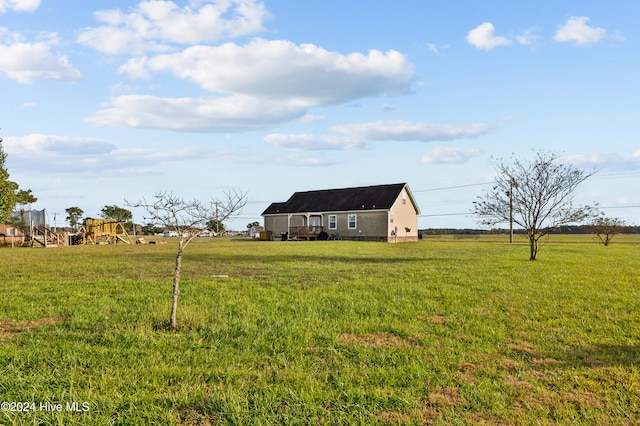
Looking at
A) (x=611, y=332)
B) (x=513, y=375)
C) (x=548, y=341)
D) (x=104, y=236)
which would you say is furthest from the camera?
(x=104, y=236)

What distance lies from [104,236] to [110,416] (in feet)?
138

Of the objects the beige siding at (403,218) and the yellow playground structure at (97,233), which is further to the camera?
the beige siding at (403,218)

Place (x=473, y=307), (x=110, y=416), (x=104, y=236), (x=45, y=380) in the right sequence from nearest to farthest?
(x=110, y=416) → (x=45, y=380) → (x=473, y=307) → (x=104, y=236)

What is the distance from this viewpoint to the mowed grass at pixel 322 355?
3957 millimetres

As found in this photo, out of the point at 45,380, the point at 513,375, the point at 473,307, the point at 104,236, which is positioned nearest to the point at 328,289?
the point at 473,307

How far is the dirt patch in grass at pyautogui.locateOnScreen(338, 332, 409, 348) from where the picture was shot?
5902mm

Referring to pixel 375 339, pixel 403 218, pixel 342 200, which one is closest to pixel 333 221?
pixel 342 200

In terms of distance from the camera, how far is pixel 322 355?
5402 mm

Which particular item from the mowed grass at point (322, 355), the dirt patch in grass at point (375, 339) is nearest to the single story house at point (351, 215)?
the mowed grass at point (322, 355)

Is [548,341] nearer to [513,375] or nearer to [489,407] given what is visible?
[513,375]

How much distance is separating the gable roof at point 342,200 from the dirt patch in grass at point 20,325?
125 feet

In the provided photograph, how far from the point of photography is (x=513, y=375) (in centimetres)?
484

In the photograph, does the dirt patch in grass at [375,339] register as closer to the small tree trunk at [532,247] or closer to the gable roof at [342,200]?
the small tree trunk at [532,247]

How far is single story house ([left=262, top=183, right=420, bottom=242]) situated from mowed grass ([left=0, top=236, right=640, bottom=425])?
3401cm
